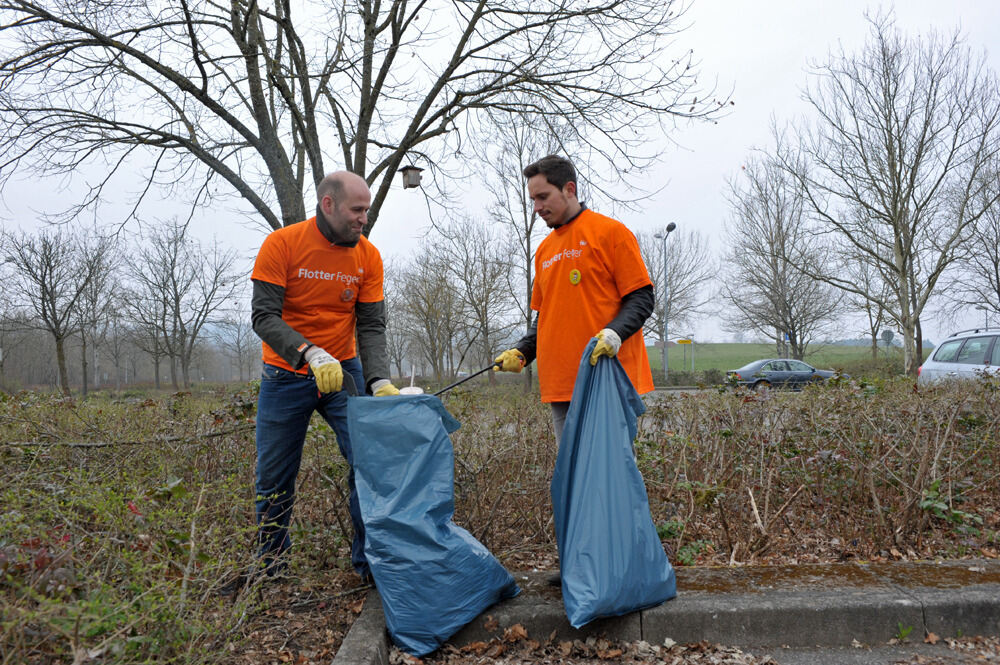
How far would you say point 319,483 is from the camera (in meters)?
3.40

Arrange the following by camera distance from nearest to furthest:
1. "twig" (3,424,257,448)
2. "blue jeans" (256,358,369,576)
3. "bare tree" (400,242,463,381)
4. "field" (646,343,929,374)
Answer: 1. "blue jeans" (256,358,369,576)
2. "twig" (3,424,257,448)
3. "bare tree" (400,242,463,381)
4. "field" (646,343,929,374)

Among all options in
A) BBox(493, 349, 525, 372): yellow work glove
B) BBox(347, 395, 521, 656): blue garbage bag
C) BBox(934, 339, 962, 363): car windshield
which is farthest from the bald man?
BBox(934, 339, 962, 363): car windshield

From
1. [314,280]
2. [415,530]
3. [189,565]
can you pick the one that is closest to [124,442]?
[314,280]

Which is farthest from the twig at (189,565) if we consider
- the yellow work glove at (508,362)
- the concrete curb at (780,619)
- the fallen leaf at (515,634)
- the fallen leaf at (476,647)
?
the yellow work glove at (508,362)

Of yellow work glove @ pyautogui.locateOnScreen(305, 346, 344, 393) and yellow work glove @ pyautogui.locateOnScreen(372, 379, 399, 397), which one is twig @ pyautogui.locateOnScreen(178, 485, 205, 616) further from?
yellow work glove @ pyautogui.locateOnScreen(372, 379, 399, 397)

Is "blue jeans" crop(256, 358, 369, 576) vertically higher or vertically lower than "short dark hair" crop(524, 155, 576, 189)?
lower

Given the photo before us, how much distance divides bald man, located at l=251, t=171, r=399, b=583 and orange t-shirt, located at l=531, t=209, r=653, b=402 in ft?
2.46

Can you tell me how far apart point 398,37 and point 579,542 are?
23.6 feet

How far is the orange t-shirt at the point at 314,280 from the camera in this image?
2.65 metres

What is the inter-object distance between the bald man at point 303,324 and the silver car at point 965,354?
289 inches

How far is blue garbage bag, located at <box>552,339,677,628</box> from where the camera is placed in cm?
224

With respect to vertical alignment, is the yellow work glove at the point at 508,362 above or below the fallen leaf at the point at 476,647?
above

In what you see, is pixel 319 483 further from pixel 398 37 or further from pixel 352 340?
pixel 398 37

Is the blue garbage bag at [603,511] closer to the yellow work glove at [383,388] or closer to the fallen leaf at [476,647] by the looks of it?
the fallen leaf at [476,647]
